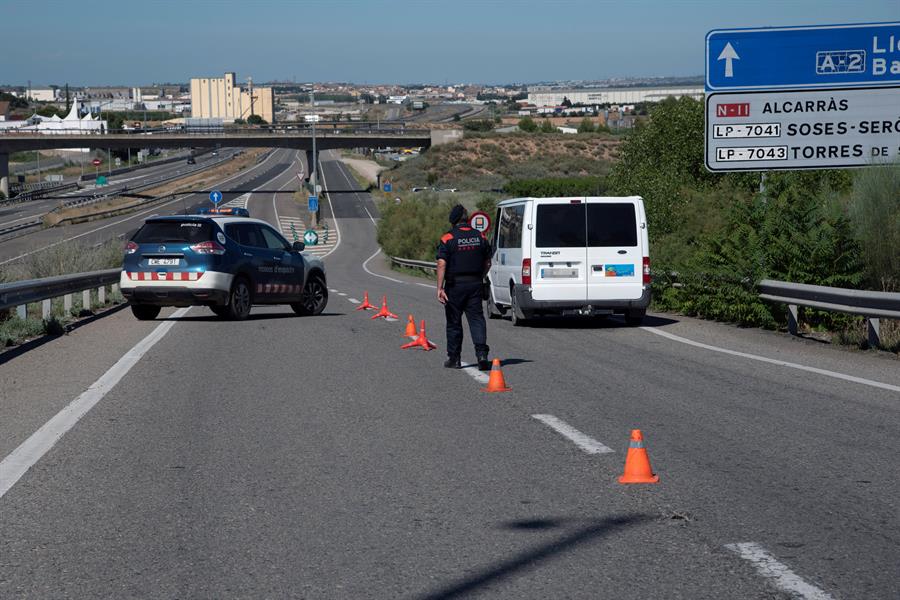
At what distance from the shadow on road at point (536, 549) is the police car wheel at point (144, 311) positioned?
53.7ft

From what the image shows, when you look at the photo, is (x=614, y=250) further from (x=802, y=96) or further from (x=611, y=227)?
(x=802, y=96)

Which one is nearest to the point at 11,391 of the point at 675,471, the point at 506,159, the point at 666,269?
the point at 675,471

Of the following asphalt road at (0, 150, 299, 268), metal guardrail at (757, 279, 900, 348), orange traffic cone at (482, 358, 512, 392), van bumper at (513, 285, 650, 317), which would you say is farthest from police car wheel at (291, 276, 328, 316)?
asphalt road at (0, 150, 299, 268)

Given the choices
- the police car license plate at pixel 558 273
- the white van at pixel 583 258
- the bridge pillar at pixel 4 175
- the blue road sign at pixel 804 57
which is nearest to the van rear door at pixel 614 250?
the white van at pixel 583 258

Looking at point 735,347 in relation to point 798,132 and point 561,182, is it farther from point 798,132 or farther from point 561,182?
point 561,182

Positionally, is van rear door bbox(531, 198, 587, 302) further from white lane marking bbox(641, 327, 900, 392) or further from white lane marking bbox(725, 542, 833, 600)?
white lane marking bbox(725, 542, 833, 600)

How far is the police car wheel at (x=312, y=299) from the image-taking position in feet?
77.1

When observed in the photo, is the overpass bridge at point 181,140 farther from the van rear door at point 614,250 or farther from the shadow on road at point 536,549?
the shadow on road at point 536,549

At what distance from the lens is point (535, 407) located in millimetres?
10836

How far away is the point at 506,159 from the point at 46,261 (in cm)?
13224

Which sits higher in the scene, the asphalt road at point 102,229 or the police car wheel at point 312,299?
the asphalt road at point 102,229

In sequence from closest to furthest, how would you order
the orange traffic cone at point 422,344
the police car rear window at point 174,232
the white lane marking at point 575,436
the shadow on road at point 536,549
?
1. the shadow on road at point 536,549
2. the white lane marking at point 575,436
3. the orange traffic cone at point 422,344
4. the police car rear window at point 174,232

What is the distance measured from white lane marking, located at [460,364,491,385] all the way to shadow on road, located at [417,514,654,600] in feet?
19.3

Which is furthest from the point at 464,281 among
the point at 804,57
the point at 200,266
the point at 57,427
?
the point at 804,57
